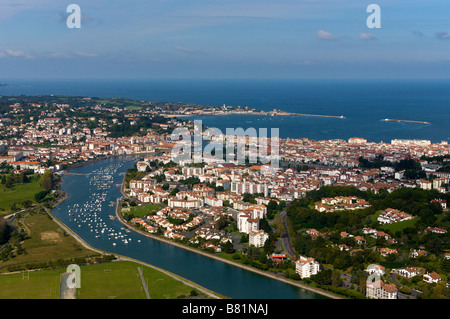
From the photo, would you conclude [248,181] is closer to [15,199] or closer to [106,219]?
[106,219]

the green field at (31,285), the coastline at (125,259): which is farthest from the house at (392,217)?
the green field at (31,285)

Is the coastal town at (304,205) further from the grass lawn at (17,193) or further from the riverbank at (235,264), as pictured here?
the grass lawn at (17,193)

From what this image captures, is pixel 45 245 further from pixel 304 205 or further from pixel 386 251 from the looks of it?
pixel 386 251

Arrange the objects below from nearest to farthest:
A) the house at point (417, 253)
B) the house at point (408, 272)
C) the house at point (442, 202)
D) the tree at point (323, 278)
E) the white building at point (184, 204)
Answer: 1. the tree at point (323, 278)
2. the house at point (408, 272)
3. the house at point (417, 253)
4. the house at point (442, 202)
5. the white building at point (184, 204)

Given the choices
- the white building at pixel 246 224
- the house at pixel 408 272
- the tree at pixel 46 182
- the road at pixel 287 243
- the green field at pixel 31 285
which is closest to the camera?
the green field at pixel 31 285

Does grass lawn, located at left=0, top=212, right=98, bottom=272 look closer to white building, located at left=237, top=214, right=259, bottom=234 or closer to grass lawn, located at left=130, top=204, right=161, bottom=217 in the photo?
grass lawn, located at left=130, top=204, right=161, bottom=217

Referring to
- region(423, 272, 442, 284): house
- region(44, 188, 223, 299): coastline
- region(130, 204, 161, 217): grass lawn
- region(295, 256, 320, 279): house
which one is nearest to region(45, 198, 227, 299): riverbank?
→ region(44, 188, 223, 299): coastline
